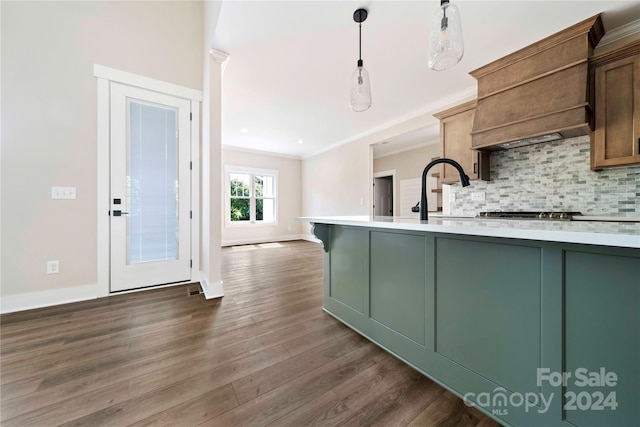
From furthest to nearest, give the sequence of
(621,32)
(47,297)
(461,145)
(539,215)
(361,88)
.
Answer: (461,145)
(539,215)
(47,297)
(621,32)
(361,88)

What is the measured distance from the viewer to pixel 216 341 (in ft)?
5.51

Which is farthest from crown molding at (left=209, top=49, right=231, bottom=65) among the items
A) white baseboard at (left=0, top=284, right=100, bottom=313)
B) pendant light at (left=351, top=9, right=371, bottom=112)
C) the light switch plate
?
white baseboard at (left=0, top=284, right=100, bottom=313)

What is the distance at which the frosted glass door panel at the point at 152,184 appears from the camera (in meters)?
2.70

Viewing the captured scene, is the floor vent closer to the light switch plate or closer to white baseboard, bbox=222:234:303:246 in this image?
the light switch plate

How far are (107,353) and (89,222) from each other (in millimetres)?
1645

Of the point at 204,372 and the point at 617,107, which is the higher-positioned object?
the point at 617,107

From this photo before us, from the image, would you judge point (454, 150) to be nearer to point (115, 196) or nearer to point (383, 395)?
point (383, 395)

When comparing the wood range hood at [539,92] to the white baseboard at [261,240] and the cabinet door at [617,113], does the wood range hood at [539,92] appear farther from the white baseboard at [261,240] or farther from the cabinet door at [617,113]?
the white baseboard at [261,240]

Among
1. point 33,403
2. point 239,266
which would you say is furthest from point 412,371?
point 239,266

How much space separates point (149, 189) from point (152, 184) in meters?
0.07

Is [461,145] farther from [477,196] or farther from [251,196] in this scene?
[251,196]

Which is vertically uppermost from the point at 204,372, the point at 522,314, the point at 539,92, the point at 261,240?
the point at 539,92

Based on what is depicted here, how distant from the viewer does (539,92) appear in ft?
7.50

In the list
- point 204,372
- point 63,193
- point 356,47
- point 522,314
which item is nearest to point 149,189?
point 63,193
